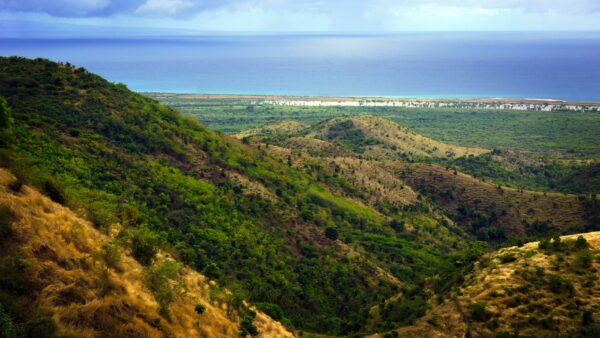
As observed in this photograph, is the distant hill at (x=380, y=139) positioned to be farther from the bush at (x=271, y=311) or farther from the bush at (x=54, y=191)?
the bush at (x=54, y=191)

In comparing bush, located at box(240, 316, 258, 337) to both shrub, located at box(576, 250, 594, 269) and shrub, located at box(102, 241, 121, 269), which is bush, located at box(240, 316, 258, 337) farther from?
shrub, located at box(576, 250, 594, 269)

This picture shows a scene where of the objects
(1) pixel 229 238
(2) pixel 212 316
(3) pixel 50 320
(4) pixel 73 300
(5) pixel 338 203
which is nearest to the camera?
(3) pixel 50 320

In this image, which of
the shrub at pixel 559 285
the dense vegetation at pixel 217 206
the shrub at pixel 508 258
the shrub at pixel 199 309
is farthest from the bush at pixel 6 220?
the shrub at pixel 508 258

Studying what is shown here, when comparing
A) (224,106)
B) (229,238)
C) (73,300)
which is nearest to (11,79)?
(229,238)

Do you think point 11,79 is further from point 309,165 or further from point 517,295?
point 517,295

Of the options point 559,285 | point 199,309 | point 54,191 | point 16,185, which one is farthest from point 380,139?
point 16,185

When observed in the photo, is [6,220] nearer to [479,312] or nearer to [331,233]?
[479,312]
